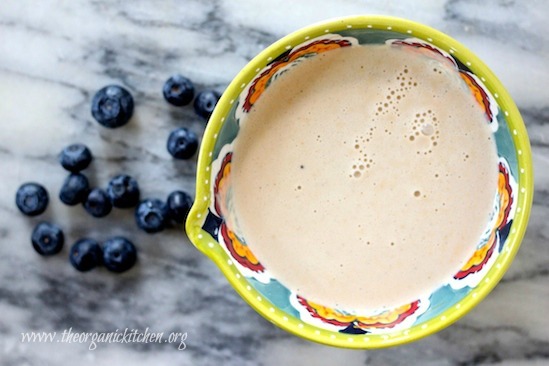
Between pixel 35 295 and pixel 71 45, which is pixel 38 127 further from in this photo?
pixel 35 295

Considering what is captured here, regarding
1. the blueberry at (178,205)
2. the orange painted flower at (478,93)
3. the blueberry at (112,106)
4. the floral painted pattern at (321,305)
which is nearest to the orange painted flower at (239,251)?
the floral painted pattern at (321,305)

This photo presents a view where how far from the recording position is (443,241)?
0.96 meters

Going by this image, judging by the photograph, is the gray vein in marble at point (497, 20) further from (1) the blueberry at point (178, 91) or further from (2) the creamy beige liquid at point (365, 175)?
(1) the blueberry at point (178, 91)

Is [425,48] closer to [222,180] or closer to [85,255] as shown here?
[222,180]

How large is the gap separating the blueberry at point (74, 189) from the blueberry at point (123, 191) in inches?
1.3

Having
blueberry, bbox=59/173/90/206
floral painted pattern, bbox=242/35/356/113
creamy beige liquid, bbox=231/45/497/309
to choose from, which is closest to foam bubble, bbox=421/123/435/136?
creamy beige liquid, bbox=231/45/497/309

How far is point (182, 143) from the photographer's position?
3.40 feet

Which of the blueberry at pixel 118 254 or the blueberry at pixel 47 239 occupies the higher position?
the blueberry at pixel 118 254

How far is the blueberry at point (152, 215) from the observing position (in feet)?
3.42

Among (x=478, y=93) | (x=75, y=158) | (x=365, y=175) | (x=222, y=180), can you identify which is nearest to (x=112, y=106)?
(x=75, y=158)

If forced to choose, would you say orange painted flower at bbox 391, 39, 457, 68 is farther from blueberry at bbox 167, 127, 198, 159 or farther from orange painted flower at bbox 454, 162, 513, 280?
blueberry at bbox 167, 127, 198, 159

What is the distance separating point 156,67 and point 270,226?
28 cm

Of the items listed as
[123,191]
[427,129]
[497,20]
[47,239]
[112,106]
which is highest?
[497,20]

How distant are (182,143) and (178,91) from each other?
69 millimetres
